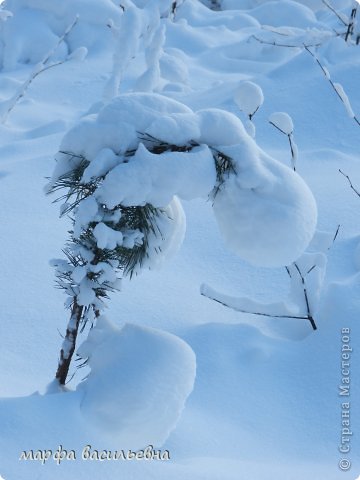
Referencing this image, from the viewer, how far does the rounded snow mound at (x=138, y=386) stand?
5.71 feet

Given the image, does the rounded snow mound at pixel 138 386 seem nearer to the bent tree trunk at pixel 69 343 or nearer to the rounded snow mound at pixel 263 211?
the bent tree trunk at pixel 69 343

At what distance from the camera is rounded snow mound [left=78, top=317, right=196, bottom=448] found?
68.5 inches

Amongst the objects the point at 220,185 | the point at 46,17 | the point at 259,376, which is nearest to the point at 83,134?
the point at 220,185

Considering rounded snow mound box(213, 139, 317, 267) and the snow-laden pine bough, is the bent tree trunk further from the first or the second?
rounded snow mound box(213, 139, 317, 267)

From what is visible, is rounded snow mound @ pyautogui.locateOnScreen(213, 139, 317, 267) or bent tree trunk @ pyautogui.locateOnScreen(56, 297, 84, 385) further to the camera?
bent tree trunk @ pyautogui.locateOnScreen(56, 297, 84, 385)

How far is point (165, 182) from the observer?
1.77 m

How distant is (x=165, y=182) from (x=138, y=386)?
0.58 m

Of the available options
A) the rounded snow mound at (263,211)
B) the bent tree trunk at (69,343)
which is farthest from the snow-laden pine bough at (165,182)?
A: the bent tree trunk at (69,343)

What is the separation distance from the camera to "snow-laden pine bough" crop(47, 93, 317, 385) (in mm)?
1778

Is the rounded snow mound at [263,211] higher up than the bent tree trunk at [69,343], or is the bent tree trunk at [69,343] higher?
the rounded snow mound at [263,211]

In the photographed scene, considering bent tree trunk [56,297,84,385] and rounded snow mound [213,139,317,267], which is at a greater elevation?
rounded snow mound [213,139,317,267]

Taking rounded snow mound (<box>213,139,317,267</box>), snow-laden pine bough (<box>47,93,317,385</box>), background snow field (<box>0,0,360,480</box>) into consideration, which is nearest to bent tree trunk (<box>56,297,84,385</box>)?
background snow field (<box>0,0,360,480</box>)

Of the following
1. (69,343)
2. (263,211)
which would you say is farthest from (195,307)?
(263,211)

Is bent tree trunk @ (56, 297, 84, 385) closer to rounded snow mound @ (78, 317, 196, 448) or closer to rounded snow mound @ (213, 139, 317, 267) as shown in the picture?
rounded snow mound @ (78, 317, 196, 448)
